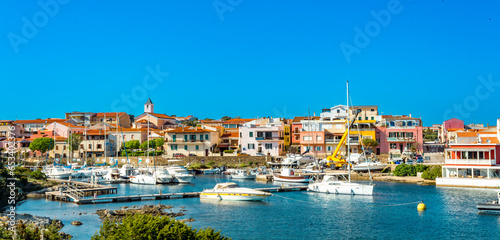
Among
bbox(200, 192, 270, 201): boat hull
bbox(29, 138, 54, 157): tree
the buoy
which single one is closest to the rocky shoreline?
bbox(200, 192, 270, 201): boat hull

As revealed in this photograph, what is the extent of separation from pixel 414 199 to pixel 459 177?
10.7 m

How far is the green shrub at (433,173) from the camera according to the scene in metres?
53.2

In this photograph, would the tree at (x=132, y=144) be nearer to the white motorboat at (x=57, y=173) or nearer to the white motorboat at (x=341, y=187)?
the white motorboat at (x=57, y=173)

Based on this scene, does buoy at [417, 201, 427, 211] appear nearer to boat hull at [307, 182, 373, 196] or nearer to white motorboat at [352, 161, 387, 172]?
boat hull at [307, 182, 373, 196]

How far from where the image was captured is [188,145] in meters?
81.5

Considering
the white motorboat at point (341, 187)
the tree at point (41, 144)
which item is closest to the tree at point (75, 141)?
the tree at point (41, 144)

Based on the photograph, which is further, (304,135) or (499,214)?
(304,135)

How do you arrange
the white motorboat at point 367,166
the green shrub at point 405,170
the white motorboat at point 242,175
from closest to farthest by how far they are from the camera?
the green shrub at point 405,170 < the white motorboat at point 242,175 < the white motorboat at point 367,166

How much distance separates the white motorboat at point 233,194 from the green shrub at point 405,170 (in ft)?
82.4

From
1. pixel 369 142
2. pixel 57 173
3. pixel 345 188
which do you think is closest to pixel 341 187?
pixel 345 188

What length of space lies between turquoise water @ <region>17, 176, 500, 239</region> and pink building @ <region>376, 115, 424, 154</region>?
90.6 feet

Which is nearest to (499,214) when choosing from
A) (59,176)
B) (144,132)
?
(59,176)

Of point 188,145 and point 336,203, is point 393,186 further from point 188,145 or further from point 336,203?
point 188,145

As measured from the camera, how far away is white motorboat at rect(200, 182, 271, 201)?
130 feet
